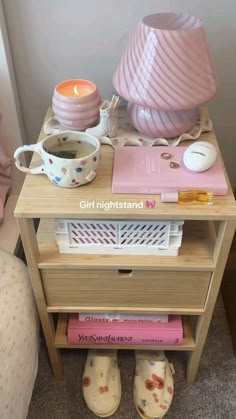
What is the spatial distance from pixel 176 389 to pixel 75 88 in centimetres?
84

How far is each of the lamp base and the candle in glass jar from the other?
10 centimetres

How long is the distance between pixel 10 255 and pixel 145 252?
34cm

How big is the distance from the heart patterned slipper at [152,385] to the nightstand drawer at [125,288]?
276 mm

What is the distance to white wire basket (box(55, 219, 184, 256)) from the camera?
778 millimetres

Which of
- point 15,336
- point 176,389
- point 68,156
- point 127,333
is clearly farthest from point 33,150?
point 176,389

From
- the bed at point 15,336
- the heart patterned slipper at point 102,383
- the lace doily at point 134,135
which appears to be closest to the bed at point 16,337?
the bed at point 15,336

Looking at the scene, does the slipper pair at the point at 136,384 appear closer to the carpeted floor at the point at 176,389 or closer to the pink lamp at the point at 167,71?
the carpeted floor at the point at 176,389

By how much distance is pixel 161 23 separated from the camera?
2.75 ft

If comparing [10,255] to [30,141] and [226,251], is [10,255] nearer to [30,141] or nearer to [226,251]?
[30,141]

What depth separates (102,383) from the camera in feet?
3.50

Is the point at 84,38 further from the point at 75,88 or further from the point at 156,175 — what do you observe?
the point at 156,175

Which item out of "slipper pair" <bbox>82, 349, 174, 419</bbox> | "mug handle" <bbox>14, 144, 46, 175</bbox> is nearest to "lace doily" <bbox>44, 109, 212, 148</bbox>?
"mug handle" <bbox>14, 144, 46, 175</bbox>

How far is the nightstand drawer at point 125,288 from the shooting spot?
0.85 meters

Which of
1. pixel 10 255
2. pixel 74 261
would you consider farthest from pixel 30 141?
pixel 74 261
